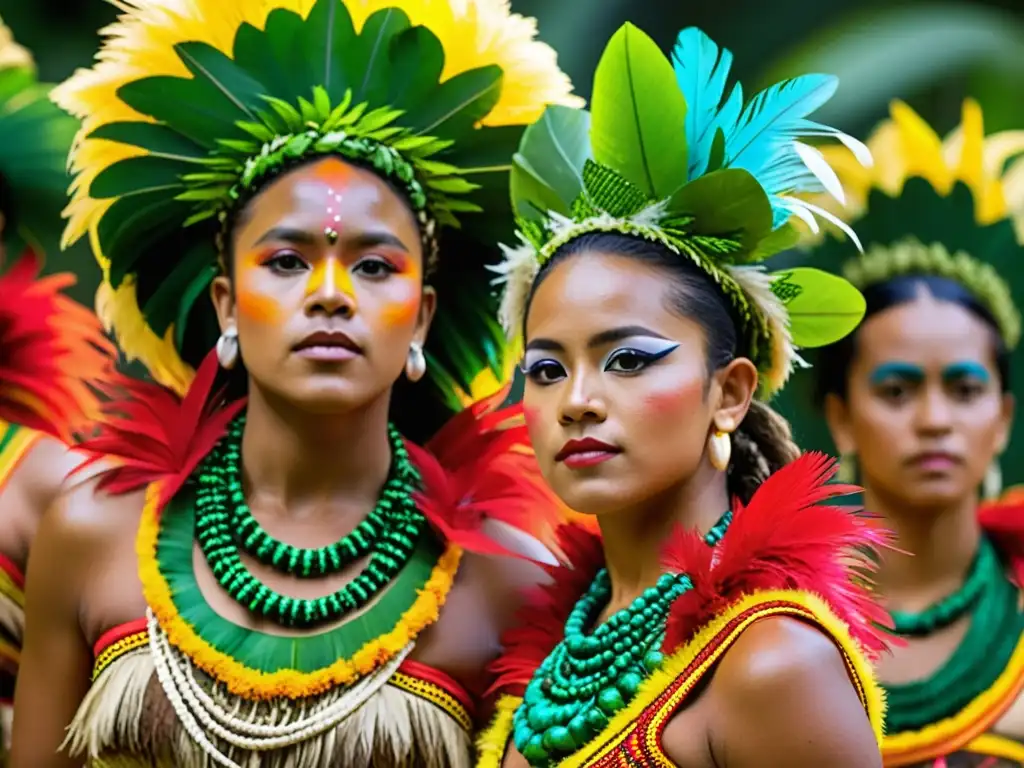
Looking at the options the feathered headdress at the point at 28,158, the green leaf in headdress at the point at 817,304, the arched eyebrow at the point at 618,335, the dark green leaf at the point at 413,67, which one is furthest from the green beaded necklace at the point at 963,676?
the feathered headdress at the point at 28,158

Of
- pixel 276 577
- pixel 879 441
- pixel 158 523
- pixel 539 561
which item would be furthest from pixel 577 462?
pixel 879 441

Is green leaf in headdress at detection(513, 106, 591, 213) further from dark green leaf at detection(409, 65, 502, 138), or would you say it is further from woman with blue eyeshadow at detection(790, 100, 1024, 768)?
woman with blue eyeshadow at detection(790, 100, 1024, 768)

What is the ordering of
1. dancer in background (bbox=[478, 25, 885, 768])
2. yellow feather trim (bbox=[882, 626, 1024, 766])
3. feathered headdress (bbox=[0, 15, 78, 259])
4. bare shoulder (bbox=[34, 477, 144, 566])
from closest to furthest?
dancer in background (bbox=[478, 25, 885, 768])
bare shoulder (bbox=[34, 477, 144, 566])
yellow feather trim (bbox=[882, 626, 1024, 766])
feathered headdress (bbox=[0, 15, 78, 259])

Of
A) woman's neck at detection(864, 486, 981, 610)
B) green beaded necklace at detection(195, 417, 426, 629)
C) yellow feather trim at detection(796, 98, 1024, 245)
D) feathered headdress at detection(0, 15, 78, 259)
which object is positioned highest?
yellow feather trim at detection(796, 98, 1024, 245)

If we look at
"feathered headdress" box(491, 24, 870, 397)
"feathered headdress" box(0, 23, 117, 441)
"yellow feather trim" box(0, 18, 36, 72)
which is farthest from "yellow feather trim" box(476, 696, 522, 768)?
"yellow feather trim" box(0, 18, 36, 72)

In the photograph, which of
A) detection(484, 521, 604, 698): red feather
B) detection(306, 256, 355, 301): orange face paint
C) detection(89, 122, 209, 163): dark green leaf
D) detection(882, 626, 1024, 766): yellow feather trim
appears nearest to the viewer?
detection(484, 521, 604, 698): red feather

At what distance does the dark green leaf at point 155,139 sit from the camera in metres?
2.92

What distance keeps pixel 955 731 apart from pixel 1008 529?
578 millimetres

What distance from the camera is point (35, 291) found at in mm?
3701

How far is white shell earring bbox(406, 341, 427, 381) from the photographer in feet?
9.34

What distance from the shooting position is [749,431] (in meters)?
2.55

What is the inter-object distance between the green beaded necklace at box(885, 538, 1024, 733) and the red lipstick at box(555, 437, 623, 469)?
1.33 metres

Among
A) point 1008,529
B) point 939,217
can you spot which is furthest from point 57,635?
point 939,217

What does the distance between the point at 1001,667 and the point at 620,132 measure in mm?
1630
